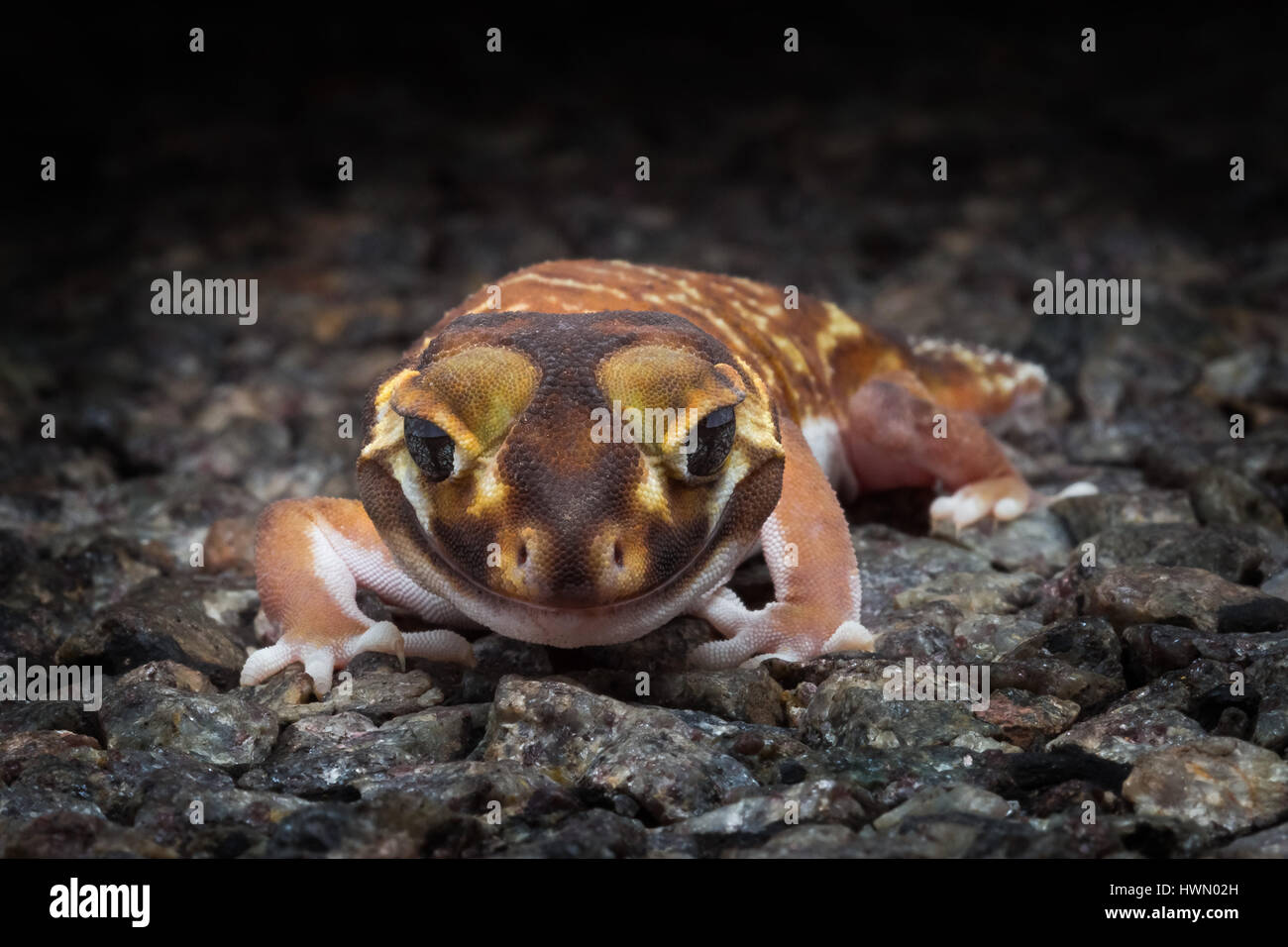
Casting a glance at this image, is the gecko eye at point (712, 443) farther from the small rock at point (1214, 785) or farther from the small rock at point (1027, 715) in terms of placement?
the small rock at point (1214, 785)

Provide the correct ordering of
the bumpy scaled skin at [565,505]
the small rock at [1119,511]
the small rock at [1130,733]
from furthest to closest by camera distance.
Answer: the small rock at [1119,511] → the small rock at [1130,733] → the bumpy scaled skin at [565,505]

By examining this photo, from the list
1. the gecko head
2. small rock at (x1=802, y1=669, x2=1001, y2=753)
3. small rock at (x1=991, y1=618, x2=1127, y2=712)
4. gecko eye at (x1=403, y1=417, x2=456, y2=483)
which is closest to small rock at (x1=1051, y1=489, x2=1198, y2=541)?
small rock at (x1=991, y1=618, x2=1127, y2=712)

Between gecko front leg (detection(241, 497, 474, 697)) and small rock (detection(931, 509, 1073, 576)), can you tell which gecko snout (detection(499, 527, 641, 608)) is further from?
small rock (detection(931, 509, 1073, 576))

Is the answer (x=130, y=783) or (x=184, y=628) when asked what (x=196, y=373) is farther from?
(x=130, y=783)

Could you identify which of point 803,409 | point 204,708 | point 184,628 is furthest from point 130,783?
point 803,409

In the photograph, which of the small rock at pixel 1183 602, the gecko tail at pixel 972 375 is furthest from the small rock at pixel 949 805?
the gecko tail at pixel 972 375

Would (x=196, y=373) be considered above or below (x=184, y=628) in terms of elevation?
above
